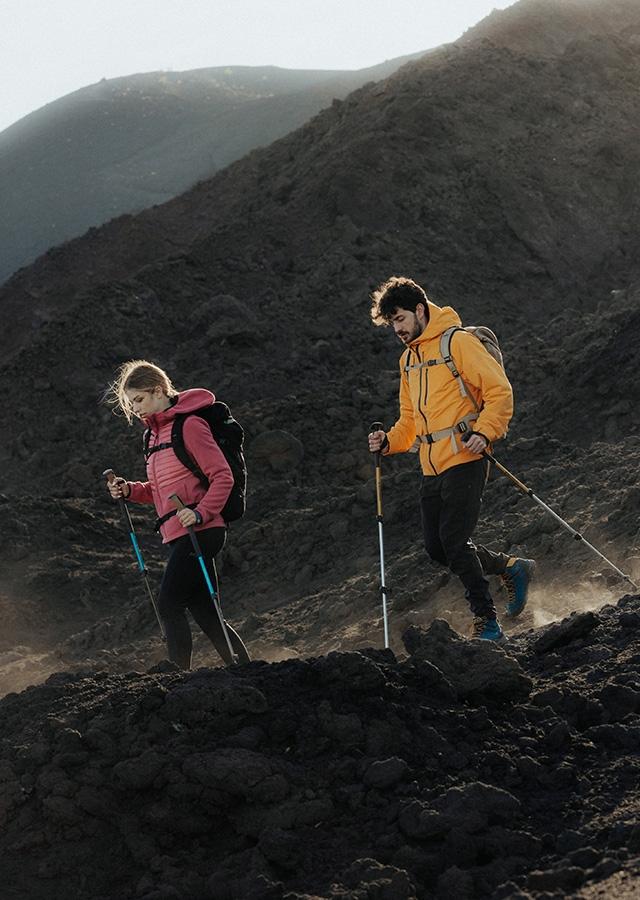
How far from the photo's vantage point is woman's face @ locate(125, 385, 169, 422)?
5699mm

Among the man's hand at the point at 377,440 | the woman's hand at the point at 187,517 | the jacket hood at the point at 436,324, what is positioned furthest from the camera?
the man's hand at the point at 377,440

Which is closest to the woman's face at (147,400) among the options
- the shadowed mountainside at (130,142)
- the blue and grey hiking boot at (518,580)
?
the blue and grey hiking boot at (518,580)

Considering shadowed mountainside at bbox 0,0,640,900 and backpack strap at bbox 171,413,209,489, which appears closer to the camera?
shadowed mountainside at bbox 0,0,640,900

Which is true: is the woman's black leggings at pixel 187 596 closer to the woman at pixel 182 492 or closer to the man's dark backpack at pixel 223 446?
the woman at pixel 182 492

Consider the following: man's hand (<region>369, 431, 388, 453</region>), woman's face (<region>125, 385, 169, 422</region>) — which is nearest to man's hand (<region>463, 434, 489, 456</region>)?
man's hand (<region>369, 431, 388, 453</region>)

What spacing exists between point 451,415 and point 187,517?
148 centimetres

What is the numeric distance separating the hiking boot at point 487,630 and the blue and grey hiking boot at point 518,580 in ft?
2.38

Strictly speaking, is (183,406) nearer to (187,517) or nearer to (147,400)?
(147,400)

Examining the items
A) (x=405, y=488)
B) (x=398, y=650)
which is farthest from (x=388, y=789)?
(x=405, y=488)

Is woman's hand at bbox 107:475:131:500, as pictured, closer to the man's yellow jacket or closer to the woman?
the woman

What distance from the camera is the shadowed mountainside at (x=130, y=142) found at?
33.0 metres

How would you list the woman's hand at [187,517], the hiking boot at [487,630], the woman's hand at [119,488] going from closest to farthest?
the woman's hand at [187,517] < the hiking boot at [487,630] < the woman's hand at [119,488]

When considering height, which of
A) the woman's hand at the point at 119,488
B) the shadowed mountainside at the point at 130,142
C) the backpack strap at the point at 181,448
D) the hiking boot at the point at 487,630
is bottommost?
the hiking boot at the point at 487,630

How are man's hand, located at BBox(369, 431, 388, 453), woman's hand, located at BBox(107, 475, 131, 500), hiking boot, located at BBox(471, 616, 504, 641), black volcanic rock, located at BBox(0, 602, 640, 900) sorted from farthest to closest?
man's hand, located at BBox(369, 431, 388, 453) → woman's hand, located at BBox(107, 475, 131, 500) → hiking boot, located at BBox(471, 616, 504, 641) → black volcanic rock, located at BBox(0, 602, 640, 900)
